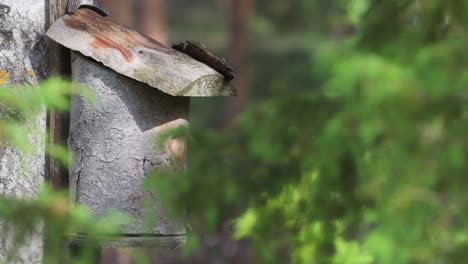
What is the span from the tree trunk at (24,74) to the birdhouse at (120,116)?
0.42 ft

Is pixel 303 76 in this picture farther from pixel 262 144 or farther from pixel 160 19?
pixel 262 144

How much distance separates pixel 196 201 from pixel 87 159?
97cm

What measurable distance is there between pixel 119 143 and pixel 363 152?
1.31m

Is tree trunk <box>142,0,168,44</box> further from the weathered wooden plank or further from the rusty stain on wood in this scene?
the rusty stain on wood

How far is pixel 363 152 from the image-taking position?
226cm

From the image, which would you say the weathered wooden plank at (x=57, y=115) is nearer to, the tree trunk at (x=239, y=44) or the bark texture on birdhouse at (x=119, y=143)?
the bark texture on birdhouse at (x=119, y=143)

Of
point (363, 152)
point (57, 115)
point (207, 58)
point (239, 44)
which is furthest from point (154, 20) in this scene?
point (363, 152)

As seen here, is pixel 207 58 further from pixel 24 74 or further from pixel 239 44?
pixel 239 44

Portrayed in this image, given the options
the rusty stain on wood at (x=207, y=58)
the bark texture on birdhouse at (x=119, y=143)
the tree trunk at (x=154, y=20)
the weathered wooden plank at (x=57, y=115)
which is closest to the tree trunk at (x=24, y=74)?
the weathered wooden plank at (x=57, y=115)

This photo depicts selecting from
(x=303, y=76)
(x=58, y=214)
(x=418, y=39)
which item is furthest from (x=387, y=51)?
(x=303, y=76)

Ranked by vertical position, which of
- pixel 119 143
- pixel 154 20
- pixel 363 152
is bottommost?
pixel 363 152

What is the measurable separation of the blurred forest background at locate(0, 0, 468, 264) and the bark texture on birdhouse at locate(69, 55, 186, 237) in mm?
241

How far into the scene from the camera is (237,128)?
2564mm

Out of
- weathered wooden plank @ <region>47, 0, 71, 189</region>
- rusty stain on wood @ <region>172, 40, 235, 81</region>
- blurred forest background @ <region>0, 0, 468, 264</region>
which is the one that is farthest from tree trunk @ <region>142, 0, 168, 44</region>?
blurred forest background @ <region>0, 0, 468, 264</region>
